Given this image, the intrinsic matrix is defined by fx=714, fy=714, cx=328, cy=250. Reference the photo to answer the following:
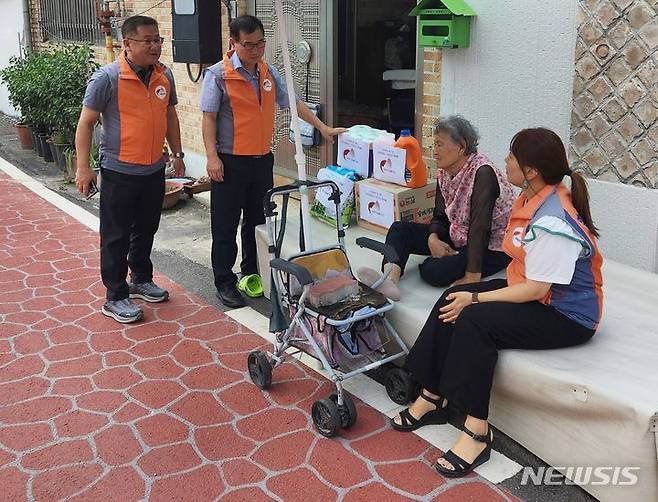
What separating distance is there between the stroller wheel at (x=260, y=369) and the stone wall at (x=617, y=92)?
7.13 feet

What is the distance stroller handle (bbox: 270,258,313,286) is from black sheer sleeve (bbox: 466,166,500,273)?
2.87ft

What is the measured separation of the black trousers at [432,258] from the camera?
3.74 m

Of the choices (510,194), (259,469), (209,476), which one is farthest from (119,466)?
(510,194)

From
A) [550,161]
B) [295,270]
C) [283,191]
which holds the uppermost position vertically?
[550,161]

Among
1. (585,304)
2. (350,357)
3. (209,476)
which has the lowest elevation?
(209,476)

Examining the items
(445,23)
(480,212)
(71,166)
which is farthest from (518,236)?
(71,166)

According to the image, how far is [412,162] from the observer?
456 centimetres

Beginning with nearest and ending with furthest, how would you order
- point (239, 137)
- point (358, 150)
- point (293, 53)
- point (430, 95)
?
point (239, 137)
point (358, 150)
point (430, 95)
point (293, 53)

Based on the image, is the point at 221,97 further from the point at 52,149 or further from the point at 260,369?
the point at 52,149

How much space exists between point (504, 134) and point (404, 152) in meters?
0.67

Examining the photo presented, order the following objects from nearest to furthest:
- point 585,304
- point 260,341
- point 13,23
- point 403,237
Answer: point 585,304
point 403,237
point 260,341
point 13,23

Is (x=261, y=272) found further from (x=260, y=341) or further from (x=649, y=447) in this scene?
(x=649, y=447)

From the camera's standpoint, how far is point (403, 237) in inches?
157

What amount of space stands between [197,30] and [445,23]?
3227mm
